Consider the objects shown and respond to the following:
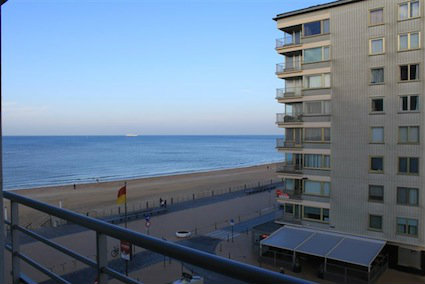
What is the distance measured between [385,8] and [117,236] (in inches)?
905

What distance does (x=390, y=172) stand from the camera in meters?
21.5

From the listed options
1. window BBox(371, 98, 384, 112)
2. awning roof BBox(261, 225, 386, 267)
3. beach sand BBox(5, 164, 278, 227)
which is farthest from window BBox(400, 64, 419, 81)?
beach sand BBox(5, 164, 278, 227)

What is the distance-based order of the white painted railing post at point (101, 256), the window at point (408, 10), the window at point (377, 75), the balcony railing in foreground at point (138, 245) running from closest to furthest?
the balcony railing in foreground at point (138, 245), the white painted railing post at point (101, 256), the window at point (408, 10), the window at point (377, 75)

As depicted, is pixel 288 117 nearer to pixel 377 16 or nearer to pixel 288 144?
pixel 288 144

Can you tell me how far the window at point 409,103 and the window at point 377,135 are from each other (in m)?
1.63

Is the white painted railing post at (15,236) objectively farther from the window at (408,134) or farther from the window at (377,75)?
the window at (377,75)

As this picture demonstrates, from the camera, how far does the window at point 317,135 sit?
23750 millimetres

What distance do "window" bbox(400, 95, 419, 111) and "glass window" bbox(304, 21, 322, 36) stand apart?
6.51m

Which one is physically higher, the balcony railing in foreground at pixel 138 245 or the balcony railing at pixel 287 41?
the balcony railing at pixel 287 41

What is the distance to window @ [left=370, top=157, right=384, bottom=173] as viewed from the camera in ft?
71.7

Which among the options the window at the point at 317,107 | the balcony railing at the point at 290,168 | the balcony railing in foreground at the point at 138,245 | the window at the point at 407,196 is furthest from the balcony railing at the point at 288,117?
the balcony railing in foreground at the point at 138,245

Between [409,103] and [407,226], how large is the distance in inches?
267

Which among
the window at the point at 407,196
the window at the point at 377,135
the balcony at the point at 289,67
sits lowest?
the window at the point at 407,196

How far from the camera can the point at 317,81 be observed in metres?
24.0
